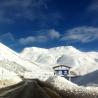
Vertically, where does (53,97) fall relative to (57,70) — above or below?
below

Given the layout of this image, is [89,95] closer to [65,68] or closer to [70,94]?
[70,94]

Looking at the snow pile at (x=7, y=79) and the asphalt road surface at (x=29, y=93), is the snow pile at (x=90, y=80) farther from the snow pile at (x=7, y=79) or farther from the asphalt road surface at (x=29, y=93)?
the asphalt road surface at (x=29, y=93)

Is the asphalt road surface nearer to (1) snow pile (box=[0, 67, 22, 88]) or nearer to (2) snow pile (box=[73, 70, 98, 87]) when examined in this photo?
(2) snow pile (box=[73, 70, 98, 87])

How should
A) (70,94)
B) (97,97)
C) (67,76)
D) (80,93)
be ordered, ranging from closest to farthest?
(97,97)
(80,93)
(70,94)
(67,76)

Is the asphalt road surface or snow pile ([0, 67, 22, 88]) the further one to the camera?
snow pile ([0, 67, 22, 88])

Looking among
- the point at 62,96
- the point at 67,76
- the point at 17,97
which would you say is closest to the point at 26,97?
the point at 17,97

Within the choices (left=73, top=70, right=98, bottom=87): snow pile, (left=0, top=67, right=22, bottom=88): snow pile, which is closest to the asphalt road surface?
(left=73, top=70, right=98, bottom=87): snow pile

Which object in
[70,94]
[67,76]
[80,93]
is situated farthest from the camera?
[67,76]

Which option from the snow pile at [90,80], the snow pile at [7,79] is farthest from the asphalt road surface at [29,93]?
the snow pile at [7,79]

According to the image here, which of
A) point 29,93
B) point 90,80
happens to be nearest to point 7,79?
point 90,80

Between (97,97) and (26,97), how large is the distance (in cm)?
1092

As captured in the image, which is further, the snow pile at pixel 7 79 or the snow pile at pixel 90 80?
the snow pile at pixel 7 79

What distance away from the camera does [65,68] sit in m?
117

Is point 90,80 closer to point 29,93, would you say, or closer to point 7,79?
point 7,79
